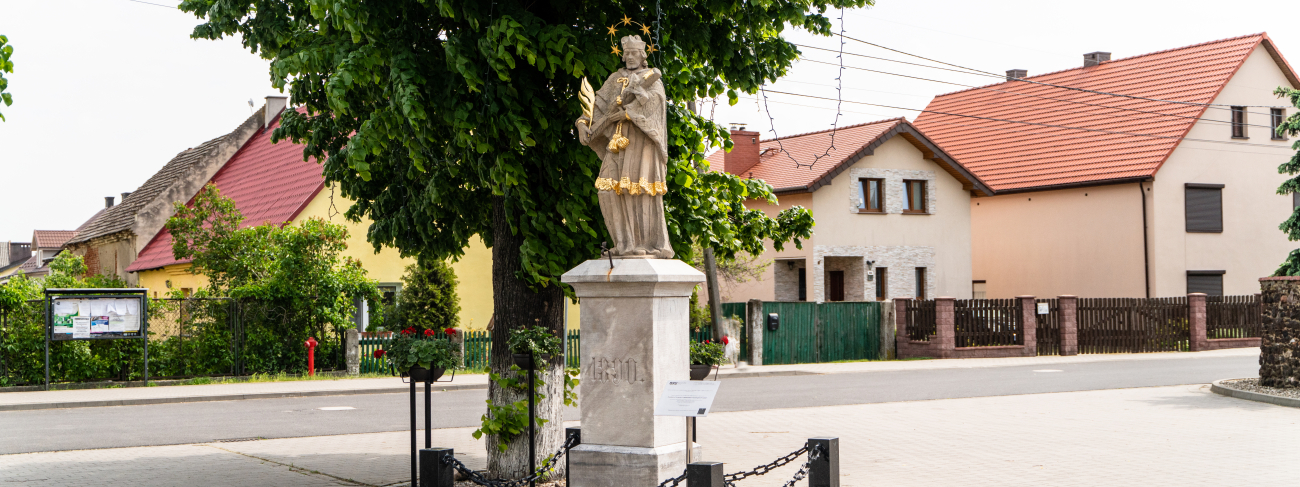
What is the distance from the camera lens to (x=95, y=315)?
67.3ft

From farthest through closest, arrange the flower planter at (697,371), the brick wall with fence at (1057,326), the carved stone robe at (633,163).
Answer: the brick wall with fence at (1057,326), the flower planter at (697,371), the carved stone robe at (633,163)

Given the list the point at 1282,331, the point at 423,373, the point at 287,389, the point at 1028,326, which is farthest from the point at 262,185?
the point at 1282,331

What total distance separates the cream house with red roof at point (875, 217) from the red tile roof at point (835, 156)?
0.04 metres

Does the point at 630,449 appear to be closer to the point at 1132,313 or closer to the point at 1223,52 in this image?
the point at 1132,313

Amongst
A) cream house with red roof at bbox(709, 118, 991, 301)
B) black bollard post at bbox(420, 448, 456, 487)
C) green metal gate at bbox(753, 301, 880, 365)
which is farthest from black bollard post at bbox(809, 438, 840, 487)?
cream house with red roof at bbox(709, 118, 991, 301)

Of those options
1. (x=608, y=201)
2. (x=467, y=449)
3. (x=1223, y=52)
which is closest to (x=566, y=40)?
(x=608, y=201)

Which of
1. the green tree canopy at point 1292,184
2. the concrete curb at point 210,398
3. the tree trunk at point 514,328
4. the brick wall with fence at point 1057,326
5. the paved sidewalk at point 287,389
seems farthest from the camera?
the brick wall with fence at point 1057,326

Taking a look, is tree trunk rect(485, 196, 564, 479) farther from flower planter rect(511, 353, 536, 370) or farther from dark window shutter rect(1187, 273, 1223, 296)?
dark window shutter rect(1187, 273, 1223, 296)

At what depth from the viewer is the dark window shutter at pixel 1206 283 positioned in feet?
116

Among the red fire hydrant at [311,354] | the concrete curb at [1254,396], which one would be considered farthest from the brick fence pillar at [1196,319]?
the red fire hydrant at [311,354]

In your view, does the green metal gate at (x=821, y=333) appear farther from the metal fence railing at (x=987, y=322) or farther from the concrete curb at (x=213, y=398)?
the concrete curb at (x=213, y=398)

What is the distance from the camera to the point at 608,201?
8.11 meters

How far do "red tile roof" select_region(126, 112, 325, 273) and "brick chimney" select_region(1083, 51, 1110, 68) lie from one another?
27094mm

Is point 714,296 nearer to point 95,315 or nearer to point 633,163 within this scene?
point 95,315
